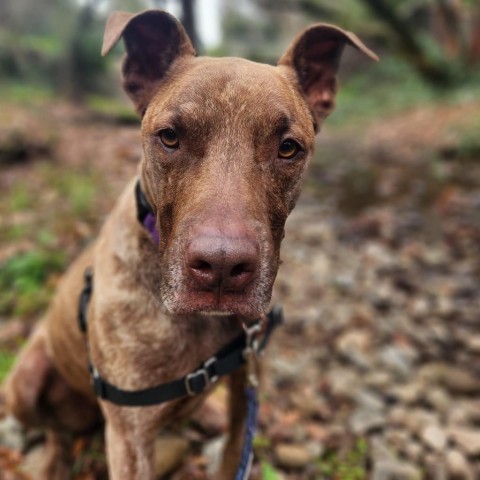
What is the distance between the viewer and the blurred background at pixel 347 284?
3752mm

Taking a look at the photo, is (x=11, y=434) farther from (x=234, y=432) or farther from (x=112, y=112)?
(x=112, y=112)

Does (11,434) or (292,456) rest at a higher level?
(292,456)

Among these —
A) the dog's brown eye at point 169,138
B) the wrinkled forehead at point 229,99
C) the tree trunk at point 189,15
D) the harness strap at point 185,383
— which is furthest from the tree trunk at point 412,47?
the harness strap at point 185,383

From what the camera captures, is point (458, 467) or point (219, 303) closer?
point (219, 303)

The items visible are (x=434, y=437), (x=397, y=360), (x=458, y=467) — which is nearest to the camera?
(x=458, y=467)

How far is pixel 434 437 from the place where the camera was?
3.87 meters

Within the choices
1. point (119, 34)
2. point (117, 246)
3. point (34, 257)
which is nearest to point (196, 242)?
point (117, 246)

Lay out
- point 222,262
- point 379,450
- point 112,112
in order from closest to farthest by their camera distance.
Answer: point 222,262
point 379,450
point 112,112

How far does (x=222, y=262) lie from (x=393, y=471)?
2.49m

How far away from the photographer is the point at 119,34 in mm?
2457

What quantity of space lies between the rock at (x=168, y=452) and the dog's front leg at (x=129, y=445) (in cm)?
70

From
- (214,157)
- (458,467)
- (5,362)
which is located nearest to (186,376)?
(214,157)

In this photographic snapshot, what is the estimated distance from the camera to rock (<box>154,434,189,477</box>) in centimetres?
338

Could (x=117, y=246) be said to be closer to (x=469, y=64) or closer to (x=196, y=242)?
(x=196, y=242)
